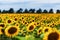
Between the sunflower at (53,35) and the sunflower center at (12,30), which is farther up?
the sunflower at (53,35)

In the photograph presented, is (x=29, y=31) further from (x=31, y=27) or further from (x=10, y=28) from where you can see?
(x=10, y=28)

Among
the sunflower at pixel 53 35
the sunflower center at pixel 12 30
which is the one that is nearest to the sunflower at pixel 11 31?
the sunflower center at pixel 12 30

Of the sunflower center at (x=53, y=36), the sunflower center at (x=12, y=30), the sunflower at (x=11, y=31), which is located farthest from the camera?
the sunflower center at (x=12, y=30)

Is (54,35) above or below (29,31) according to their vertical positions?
above

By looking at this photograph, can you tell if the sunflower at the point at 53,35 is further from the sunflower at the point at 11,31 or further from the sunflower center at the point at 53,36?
the sunflower at the point at 11,31

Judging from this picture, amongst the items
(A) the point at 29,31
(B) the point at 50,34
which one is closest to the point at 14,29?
(A) the point at 29,31

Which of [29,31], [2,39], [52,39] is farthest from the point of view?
[29,31]

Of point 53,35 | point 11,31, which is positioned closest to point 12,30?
point 11,31

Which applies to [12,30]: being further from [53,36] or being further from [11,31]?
[53,36]

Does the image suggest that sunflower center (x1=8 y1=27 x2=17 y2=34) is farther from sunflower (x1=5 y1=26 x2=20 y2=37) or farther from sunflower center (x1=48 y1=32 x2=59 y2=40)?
sunflower center (x1=48 y1=32 x2=59 y2=40)

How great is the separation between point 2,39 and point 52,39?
71 cm

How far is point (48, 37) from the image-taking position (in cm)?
332

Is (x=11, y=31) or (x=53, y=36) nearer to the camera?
(x=53, y=36)

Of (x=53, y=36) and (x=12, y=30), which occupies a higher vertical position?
(x=53, y=36)
